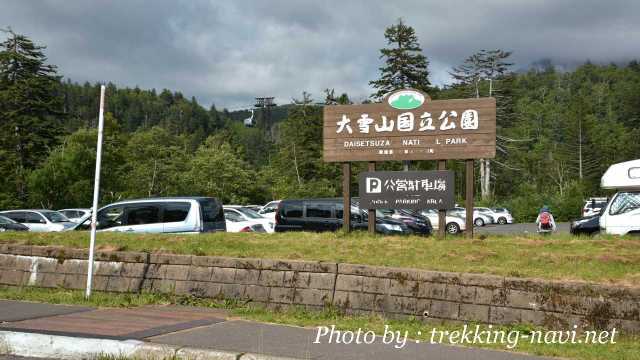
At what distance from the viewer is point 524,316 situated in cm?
820

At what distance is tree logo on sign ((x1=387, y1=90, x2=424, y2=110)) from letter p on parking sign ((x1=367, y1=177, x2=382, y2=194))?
1.58 m

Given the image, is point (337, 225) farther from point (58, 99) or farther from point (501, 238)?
point (58, 99)

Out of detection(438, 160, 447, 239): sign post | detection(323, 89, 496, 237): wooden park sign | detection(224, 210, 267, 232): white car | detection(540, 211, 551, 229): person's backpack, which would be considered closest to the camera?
detection(438, 160, 447, 239): sign post

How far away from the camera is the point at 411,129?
13.0 metres

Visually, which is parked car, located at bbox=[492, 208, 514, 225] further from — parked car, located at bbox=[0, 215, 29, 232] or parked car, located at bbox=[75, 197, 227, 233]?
parked car, located at bbox=[75, 197, 227, 233]

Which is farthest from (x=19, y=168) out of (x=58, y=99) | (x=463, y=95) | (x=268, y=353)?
(x=268, y=353)

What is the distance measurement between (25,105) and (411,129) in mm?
50555

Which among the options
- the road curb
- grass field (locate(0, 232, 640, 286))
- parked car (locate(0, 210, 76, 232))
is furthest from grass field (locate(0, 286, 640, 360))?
parked car (locate(0, 210, 76, 232))

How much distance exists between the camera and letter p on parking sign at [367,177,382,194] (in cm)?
1316

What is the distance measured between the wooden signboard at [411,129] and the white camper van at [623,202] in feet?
18.2

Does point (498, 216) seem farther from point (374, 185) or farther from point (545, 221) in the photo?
point (374, 185)

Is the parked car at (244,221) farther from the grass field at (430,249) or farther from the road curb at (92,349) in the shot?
the road curb at (92,349)

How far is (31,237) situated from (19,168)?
41.8m

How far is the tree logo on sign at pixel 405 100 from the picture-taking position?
42.5 ft
